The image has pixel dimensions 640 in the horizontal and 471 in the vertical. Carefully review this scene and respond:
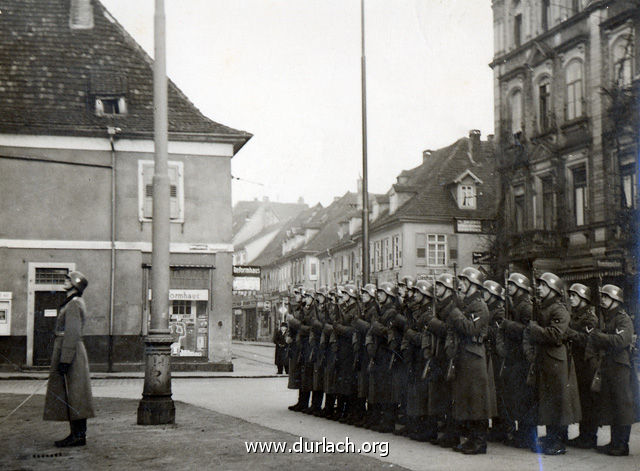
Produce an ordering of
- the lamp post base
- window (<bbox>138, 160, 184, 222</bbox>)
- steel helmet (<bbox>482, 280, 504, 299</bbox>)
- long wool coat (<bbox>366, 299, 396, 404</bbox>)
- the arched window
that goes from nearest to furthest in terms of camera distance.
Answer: steel helmet (<bbox>482, 280, 504, 299</bbox>) → long wool coat (<bbox>366, 299, 396, 404</bbox>) → the lamp post base → window (<bbox>138, 160, 184, 222</bbox>) → the arched window

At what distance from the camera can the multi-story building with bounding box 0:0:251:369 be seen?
24719 millimetres

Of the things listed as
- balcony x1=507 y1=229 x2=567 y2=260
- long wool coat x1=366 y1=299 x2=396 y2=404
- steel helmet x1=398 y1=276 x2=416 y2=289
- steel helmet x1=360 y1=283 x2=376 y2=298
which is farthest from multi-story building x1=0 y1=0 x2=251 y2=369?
steel helmet x1=398 y1=276 x2=416 y2=289

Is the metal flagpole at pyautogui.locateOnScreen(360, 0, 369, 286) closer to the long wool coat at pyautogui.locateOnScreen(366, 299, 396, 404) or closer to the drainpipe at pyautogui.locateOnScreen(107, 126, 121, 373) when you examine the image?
the drainpipe at pyautogui.locateOnScreen(107, 126, 121, 373)

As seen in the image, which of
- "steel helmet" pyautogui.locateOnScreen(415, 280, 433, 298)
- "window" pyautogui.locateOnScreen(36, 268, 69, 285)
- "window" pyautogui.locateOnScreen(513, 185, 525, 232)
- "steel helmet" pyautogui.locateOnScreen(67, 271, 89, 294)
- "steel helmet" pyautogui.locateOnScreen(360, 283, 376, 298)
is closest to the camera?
"steel helmet" pyautogui.locateOnScreen(67, 271, 89, 294)

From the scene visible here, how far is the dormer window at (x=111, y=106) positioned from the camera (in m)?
26.0

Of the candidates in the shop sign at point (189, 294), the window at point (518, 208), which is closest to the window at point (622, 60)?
the window at point (518, 208)

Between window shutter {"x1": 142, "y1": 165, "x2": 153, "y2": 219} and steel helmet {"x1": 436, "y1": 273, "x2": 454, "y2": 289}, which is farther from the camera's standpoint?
window shutter {"x1": 142, "y1": 165, "x2": 153, "y2": 219}

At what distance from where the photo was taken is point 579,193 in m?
29.8

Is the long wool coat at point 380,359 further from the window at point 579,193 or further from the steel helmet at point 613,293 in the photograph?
the window at point 579,193

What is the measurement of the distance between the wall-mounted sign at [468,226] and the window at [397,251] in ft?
96.8

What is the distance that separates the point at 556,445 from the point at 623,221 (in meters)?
17.5

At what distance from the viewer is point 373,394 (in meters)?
11.8

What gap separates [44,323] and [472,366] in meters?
17.8

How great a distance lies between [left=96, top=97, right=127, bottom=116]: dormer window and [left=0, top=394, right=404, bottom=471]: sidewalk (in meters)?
14.2
